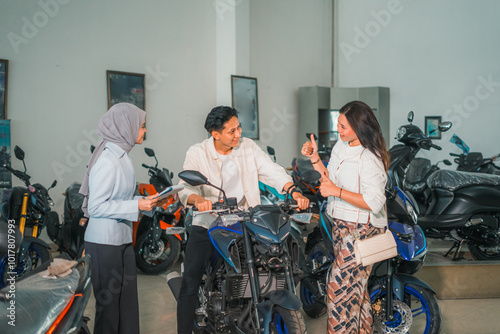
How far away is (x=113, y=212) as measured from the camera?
235 centimetres

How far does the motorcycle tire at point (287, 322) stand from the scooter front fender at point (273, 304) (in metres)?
0.03

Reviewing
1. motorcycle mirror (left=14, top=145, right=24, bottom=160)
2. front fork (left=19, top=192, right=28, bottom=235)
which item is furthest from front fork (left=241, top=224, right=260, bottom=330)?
front fork (left=19, top=192, right=28, bottom=235)

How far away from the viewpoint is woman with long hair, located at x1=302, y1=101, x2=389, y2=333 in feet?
8.52

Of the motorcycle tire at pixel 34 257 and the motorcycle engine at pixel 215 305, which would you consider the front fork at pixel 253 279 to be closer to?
the motorcycle engine at pixel 215 305

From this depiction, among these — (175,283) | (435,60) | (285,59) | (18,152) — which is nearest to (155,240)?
(18,152)

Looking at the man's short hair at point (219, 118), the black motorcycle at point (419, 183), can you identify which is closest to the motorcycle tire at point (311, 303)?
the man's short hair at point (219, 118)

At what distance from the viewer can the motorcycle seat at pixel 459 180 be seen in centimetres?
441

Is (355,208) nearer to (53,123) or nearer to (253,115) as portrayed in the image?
(53,123)

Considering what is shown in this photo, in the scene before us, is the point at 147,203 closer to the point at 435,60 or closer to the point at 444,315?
the point at 444,315

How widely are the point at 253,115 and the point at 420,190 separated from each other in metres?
3.66

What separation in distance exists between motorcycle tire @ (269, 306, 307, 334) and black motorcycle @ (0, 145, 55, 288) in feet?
8.00

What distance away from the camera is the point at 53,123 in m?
6.04

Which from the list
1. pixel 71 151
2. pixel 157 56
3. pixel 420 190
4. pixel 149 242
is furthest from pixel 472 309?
pixel 157 56

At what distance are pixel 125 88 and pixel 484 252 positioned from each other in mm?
4592
